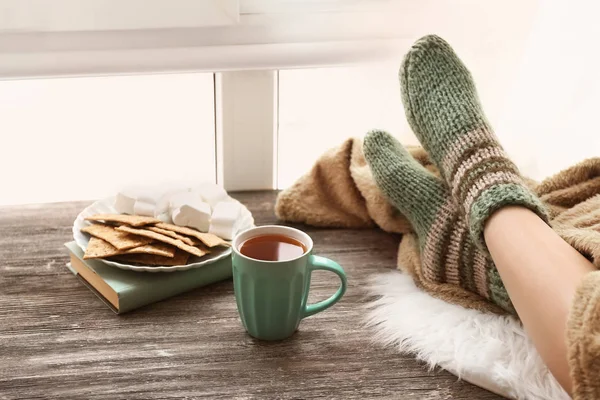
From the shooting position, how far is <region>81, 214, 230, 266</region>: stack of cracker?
715mm

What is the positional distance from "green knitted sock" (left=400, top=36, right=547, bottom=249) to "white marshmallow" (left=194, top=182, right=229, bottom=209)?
0.91 ft

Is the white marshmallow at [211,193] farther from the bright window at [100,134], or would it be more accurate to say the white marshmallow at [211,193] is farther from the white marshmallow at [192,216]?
the bright window at [100,134]

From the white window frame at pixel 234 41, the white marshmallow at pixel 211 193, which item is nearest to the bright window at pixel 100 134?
the white window frame at pixel 234 41

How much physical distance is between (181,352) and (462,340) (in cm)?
28

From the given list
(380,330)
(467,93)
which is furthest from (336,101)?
(380,330)

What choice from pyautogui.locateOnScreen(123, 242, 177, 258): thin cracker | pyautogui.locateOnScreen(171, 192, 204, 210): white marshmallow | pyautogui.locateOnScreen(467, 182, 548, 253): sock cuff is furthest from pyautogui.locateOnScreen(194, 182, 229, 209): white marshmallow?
pyautogui.locateOnScreen(467, 182, 548, 253): sock cuff

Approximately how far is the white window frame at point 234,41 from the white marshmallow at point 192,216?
24cm

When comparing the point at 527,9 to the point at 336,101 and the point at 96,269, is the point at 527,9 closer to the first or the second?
the point at 336,101

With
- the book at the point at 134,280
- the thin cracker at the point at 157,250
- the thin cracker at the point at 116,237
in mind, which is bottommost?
the book at the point at 134,280

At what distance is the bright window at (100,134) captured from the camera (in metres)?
1.04

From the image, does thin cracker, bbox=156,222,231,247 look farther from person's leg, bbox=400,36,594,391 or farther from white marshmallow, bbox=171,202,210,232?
person's leg, bbox=400,36,594,391

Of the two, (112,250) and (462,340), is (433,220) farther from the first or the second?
(112,250)

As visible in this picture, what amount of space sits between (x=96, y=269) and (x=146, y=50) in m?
0.35

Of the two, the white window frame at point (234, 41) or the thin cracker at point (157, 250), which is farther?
the white window frame at point (234, 41)
